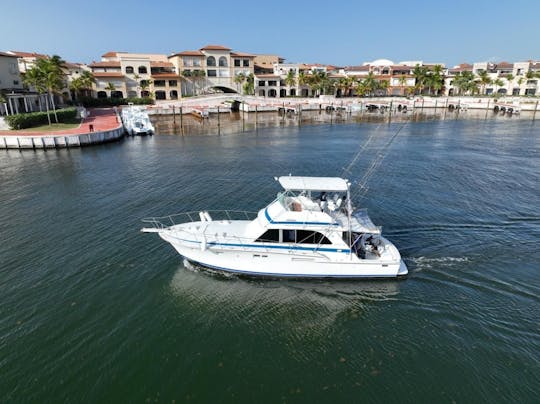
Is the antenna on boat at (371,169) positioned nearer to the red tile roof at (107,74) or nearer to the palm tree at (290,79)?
the palm tree at (290,79)

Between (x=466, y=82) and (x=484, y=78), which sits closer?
(x=484, y=78)

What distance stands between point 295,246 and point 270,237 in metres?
1.35

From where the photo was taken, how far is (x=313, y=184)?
19531mm

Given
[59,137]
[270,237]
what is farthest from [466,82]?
[270,237]

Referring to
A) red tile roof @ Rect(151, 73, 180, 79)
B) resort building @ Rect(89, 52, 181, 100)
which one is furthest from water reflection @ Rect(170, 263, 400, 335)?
red tile roof @ Rect(151, 73, 180, 79)

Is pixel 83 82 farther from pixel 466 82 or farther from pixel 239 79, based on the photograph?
pixel 466 82

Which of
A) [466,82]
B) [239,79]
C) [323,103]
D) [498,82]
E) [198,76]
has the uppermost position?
[198,76]

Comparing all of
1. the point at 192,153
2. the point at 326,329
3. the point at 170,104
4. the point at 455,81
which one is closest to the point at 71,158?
the point at 192,153

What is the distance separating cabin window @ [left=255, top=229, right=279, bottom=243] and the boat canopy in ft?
8.16

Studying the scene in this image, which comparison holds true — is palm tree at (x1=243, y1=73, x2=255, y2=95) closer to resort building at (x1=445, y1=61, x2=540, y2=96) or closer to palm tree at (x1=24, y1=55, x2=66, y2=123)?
palm tree at (x1=24, y1=55, x2=66, y2=123)

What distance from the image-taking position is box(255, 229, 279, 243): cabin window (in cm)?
1808

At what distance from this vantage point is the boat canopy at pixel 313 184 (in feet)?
62.1

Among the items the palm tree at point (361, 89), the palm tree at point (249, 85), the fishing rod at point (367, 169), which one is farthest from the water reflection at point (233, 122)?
the fishing rod at point (367, 169)

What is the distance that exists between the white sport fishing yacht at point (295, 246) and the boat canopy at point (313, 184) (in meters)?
0.05
